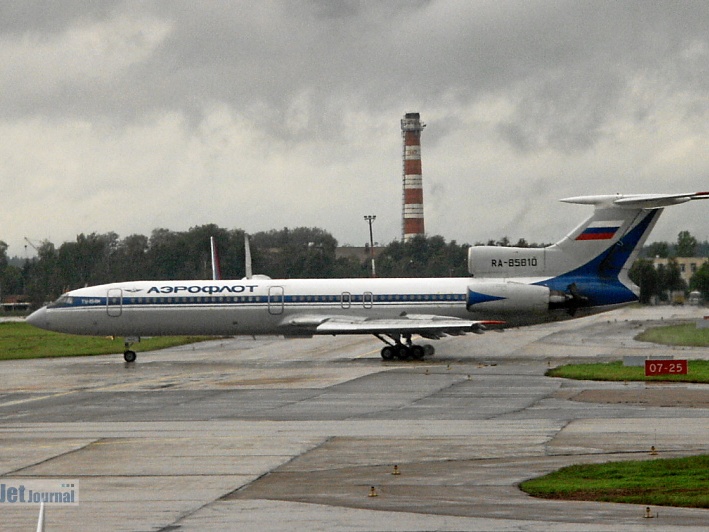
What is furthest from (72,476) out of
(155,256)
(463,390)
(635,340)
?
(155,256)

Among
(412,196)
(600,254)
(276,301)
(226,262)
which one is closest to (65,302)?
(276,301)

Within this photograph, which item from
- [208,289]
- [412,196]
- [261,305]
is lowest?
[261,305]

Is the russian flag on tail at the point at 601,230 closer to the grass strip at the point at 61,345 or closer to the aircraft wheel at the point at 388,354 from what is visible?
the aircraft wheel at the point at 388,354

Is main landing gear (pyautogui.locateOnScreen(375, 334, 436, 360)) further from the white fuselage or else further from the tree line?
the tree line

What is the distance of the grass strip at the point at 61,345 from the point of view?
56537 mm

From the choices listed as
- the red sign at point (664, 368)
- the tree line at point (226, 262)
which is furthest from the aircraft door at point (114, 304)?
the tree line at point (226, 262)

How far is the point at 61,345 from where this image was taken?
210 feet

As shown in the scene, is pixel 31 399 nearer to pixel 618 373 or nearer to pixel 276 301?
pixel 276 301

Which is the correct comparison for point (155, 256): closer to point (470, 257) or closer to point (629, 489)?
point (470, 257)

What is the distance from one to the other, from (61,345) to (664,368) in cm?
3865

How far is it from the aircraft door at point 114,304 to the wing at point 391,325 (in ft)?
25.2

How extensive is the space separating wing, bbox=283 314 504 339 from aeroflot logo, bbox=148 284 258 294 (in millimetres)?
2432

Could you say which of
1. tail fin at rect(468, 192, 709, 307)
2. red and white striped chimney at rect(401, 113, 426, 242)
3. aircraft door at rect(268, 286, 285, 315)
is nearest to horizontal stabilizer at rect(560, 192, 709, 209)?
tail fin at rect(468, 192, 709, 307)

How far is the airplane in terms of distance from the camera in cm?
4750
